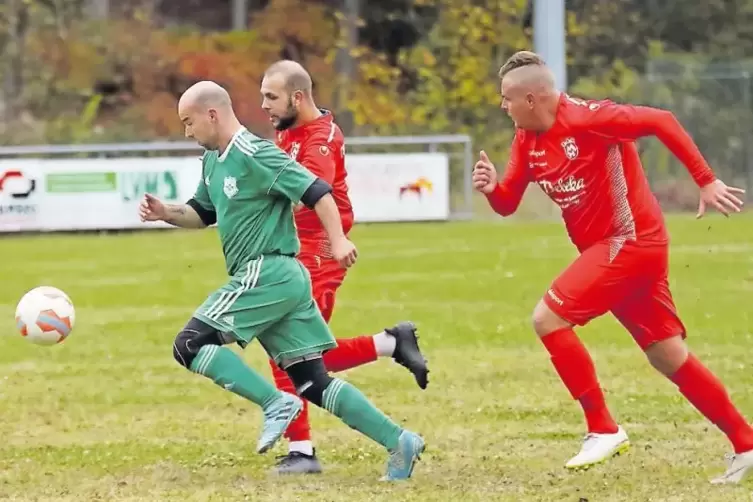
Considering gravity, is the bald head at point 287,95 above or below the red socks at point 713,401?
above

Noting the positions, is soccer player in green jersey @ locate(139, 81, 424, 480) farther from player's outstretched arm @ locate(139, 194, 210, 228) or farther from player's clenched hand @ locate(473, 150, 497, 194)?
player's clenched hand @ locate(473, 150, 497, 194)

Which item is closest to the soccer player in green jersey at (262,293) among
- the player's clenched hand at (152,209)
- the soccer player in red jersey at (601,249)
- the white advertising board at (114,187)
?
the player's clenched hand at (152,209)

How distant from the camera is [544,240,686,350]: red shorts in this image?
6.74 meters

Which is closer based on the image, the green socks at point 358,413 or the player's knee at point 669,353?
the green socks at point 358,413

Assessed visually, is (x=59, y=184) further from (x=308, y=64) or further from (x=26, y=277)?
(x=308, y=64)

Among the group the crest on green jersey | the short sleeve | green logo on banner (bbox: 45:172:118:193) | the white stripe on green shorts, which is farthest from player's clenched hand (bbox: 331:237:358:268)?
green logo on banner (bbox: 45:172:118:193)

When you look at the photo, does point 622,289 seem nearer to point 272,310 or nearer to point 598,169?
point 598,169

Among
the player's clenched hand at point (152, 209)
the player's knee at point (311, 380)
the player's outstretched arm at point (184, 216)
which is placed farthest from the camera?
the player's outstretched arm at point (184, 216)

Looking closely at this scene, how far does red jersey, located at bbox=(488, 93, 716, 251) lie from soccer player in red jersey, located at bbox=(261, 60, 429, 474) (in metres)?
0.94

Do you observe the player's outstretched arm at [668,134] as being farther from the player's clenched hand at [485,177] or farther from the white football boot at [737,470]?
the white football boot at [737,470]

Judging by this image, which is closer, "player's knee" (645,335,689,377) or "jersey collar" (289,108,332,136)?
"player's knee" (645,335,689,377)

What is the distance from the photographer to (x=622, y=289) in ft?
22.2

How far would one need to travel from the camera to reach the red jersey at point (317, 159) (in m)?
7.15

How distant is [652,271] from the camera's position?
22.2 ft
